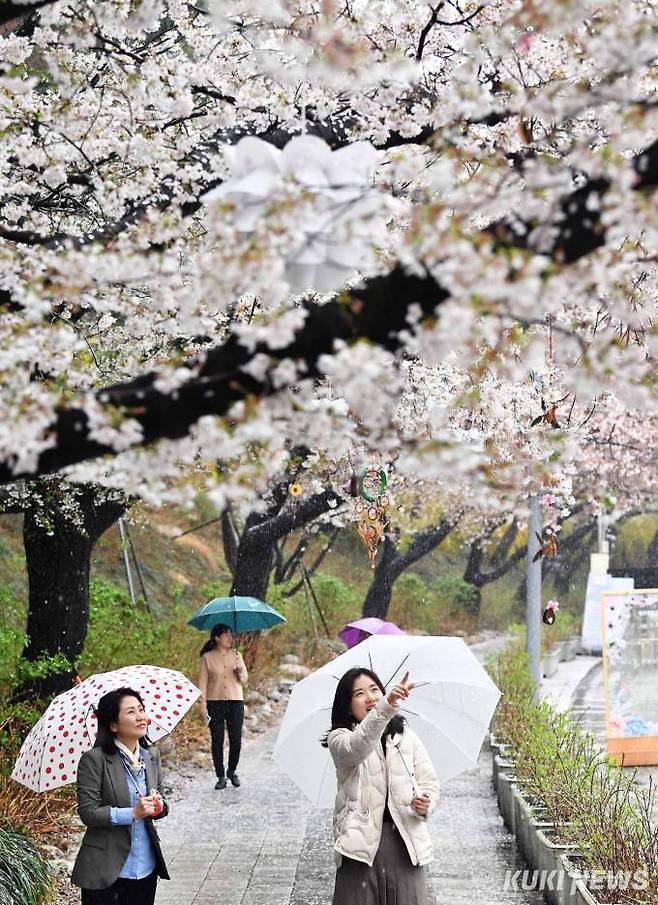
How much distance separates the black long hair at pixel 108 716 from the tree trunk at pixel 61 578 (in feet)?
19.1

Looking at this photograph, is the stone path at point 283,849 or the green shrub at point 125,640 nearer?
the stone path at point 283,849

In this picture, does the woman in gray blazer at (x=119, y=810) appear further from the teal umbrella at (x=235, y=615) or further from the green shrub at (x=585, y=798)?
the teal umbrella at (x=235, y=615)

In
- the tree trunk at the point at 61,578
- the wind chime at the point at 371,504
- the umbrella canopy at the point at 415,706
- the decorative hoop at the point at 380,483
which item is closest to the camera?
the umbrella canopy at the point at 415,706

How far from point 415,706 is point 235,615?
633 cm

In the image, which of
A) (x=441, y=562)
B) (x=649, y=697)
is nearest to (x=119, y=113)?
(x=649, y=697)

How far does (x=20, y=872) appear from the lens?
6504 mm

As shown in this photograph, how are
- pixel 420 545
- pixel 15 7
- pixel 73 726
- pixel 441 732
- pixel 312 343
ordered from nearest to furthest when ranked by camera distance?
pixel 312 343
pixel 15 7
pixel 73 726
pixel 441 732
pixel 420 545

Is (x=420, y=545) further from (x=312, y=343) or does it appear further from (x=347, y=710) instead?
(x=312, y=343)

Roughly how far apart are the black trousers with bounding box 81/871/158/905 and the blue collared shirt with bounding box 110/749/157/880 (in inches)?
1.3

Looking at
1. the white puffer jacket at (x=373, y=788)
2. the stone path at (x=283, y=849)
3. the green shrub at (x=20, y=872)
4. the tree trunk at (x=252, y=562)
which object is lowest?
the stone path at (x=283, y=849)

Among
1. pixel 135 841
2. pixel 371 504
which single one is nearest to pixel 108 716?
pixel 135 841

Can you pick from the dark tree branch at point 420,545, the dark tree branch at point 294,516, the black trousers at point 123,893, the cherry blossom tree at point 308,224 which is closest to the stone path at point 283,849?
the black trousers at point 123,893

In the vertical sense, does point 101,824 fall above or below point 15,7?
below

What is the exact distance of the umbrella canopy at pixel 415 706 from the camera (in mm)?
6488
